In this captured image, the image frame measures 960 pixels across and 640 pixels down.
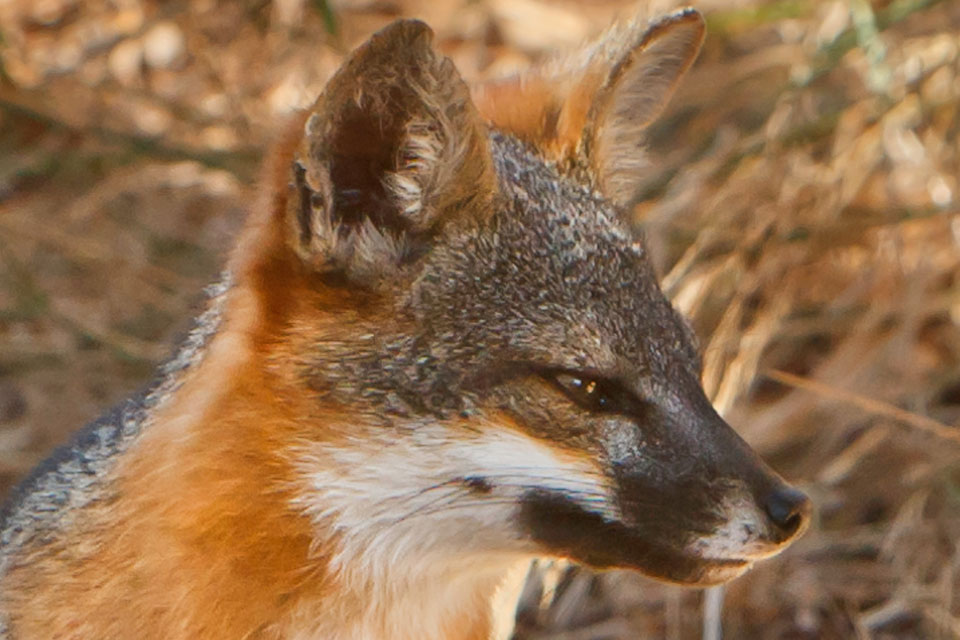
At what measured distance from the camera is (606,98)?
279 centimetres

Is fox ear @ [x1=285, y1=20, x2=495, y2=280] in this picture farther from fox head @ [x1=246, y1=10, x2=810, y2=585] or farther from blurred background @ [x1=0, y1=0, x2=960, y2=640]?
blurred background @ [x1=0, y1=0, x2=960, y2=640]

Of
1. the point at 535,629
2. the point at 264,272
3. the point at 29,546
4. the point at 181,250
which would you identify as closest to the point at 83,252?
the point at 181,250

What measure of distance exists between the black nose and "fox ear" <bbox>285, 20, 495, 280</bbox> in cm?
71

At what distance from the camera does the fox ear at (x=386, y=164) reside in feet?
7.24

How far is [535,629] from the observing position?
13.1ft

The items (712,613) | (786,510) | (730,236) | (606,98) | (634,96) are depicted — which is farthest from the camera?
(730,236)

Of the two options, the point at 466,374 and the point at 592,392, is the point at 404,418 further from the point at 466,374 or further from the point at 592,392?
the point at 592,392

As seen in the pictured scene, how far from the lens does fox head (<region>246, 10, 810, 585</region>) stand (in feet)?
7.52

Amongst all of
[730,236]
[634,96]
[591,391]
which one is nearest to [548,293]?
[591,391]

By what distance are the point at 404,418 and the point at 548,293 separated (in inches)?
13.1

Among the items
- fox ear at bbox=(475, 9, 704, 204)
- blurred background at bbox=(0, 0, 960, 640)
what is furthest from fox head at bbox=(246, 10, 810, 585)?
blurred background at bbox=(0, 0, 960, 640)

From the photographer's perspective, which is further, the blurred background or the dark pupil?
the blurred background

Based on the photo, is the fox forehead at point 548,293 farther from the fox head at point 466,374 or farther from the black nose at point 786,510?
the black nose at point 786,510

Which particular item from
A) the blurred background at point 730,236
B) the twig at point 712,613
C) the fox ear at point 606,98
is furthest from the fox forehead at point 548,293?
the blurred background at point 730,236
